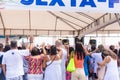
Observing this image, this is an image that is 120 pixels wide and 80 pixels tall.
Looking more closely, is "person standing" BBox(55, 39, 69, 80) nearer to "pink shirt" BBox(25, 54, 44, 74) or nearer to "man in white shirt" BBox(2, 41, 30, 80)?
"pink shirt" BBox(25, 54, 44, 74)

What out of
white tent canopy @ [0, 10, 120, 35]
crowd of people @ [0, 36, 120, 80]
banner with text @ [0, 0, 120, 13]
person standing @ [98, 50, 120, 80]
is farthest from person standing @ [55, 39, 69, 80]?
white tent canopy @ [0, 10, 120, 35]

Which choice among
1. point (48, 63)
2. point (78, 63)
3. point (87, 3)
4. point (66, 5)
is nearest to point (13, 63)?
point (48, 63)

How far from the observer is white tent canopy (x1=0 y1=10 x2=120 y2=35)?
1468cm

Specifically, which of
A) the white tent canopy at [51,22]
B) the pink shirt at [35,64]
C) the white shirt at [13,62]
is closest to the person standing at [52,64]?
the pink shirt at [35,64]

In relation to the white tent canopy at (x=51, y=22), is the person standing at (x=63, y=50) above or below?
below

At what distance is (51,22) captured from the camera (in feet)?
53.1

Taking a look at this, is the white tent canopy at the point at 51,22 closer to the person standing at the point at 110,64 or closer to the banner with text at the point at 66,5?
the person standing at the point at 110,64

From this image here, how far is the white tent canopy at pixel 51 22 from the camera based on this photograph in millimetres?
14680

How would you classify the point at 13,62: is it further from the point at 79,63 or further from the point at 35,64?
the point at 79,63

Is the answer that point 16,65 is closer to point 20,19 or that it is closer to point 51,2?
point 51,2

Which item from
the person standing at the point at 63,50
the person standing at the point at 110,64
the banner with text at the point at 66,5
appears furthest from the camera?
the person standing at the point at 63,50

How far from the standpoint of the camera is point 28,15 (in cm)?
1516

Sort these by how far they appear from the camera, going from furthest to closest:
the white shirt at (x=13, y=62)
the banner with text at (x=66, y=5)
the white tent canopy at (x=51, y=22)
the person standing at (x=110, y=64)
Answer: the white tent canopy at (x=51, y=22) < the person standing at (x=110, y=64) < the white shirt at (x=13, y=62) < the banner with text at (x=66, y=5)

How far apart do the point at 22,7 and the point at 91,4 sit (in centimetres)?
143
